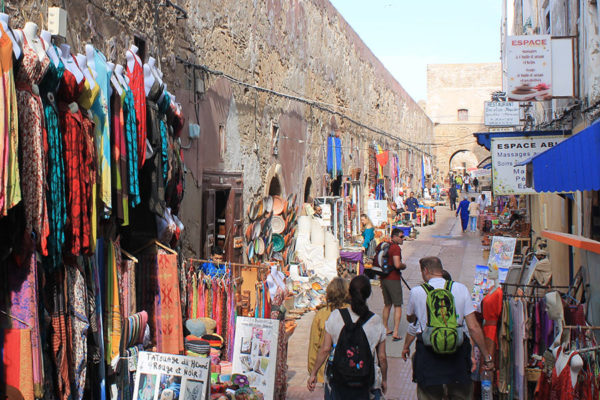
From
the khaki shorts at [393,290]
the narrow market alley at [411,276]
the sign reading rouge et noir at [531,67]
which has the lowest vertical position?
the narrow market alley at [411,276]

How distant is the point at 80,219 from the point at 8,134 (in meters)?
0.89

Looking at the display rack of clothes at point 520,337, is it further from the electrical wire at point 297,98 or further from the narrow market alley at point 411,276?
the electrical wire at point 297,98

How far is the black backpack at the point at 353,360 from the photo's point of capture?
4348 millimetres

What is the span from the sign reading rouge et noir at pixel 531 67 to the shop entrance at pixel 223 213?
4.15 m

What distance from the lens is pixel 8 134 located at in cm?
350

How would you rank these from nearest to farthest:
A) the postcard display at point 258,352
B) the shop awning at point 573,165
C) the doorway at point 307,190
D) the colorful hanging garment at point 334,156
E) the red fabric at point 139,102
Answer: the shop awning at point 573,165
the red fabric at point 139,102
the postcard display at point 258,352
the doorway at point 307,190
the colorful hanging garment at point 334,156

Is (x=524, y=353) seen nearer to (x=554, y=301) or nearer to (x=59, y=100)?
(x=554, y=301)

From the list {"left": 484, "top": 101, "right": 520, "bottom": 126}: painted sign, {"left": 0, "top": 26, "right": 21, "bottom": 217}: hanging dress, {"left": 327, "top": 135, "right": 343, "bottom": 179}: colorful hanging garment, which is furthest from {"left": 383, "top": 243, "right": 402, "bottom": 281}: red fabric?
{"left": 484, "top": 101, "right": 520, "bottom": 126}: painted sign

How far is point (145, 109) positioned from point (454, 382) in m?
3.14

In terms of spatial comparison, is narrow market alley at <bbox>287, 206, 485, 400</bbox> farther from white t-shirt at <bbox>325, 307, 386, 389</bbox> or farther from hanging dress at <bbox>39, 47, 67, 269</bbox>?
hanging dress at <bbox>39, 47, 67, 269</bbox>

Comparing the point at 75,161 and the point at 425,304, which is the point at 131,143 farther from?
the point at 425,304

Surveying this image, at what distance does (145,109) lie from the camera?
5266mm

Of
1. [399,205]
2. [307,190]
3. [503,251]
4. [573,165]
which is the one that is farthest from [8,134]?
[399,205]

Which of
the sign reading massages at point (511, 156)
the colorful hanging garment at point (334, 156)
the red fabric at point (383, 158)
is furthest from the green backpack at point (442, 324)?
the red fabric at point (383, 158)
